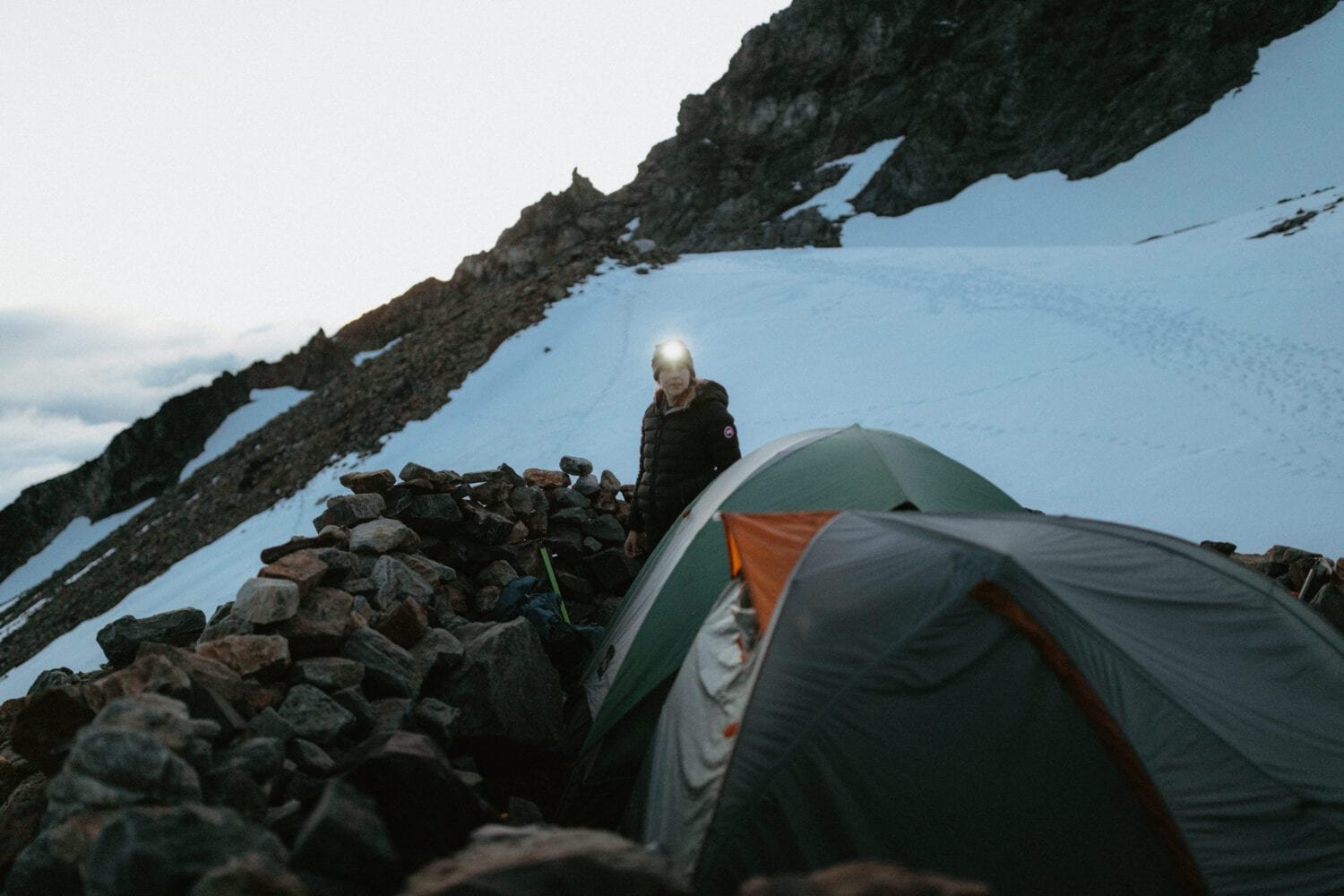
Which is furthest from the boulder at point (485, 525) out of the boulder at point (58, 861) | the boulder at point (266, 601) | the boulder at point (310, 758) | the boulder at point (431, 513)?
the boulder at point (58, 861)

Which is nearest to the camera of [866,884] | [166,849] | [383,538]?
[866,884]

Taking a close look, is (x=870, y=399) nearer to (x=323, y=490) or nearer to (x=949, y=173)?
(x=323, y=490)

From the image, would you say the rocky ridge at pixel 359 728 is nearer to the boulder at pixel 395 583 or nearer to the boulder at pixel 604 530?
the boulder at pixel 395 583

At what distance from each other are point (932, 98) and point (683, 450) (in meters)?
61.4

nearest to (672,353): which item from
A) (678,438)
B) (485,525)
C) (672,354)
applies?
(672,354)

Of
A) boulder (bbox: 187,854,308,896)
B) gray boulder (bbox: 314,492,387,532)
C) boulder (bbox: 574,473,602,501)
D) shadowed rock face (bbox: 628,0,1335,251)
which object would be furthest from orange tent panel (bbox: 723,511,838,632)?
shadowed rock face (bbox: 628,0,1335,251)

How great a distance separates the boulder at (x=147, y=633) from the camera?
4.10m

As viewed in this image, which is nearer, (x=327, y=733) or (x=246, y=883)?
(x=246, y=883)

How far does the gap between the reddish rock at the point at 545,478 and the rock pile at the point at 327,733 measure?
3.17 ft

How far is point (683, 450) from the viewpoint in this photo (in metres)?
5.74

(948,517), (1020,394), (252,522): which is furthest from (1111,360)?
(252,522)

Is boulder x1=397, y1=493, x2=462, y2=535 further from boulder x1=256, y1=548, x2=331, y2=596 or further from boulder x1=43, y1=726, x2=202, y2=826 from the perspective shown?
boulder x1=43, y1=726, x2=202, y2=826

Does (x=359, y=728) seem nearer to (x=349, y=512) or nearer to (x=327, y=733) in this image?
(x=327, y=733)

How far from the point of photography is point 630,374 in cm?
1770
